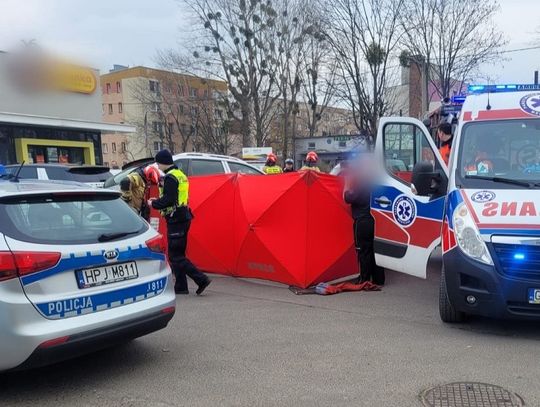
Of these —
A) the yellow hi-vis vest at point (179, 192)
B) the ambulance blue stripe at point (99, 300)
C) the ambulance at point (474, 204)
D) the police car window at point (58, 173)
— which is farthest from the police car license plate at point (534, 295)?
the police car window at point (58, 173)

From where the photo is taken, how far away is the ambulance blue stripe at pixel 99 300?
11.9 ft

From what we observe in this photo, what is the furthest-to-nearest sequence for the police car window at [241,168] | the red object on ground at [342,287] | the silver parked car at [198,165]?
the police car window at [241,168] < the silver parked car at [198,165] < the red object on ground at [342,287]

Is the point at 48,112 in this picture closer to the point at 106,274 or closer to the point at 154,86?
the point at 106,274

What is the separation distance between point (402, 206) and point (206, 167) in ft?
17.0

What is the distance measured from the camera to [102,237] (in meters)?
4.09

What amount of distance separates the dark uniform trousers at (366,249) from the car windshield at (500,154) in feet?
6.03

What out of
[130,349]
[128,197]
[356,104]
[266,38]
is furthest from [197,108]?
[130,349]

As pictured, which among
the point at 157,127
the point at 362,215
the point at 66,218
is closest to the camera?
the point at 66,218

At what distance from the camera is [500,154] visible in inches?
219

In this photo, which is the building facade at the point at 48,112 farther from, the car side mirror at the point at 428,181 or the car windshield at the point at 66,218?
the car side mirror at the point at 428,181

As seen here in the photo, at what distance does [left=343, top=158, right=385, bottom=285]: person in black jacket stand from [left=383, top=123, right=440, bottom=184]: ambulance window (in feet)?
1.21

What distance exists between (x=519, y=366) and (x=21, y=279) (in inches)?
150

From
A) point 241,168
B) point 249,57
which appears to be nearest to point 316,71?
point 249,57

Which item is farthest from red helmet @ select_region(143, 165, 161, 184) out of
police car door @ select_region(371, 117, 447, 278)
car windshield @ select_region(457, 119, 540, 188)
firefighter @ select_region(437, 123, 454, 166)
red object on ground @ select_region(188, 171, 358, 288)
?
car windshield @ select_region(457, 119, 540, 188)
